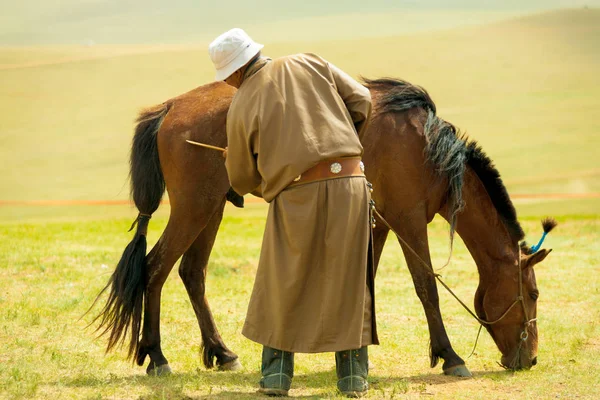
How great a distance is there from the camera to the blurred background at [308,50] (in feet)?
62.8

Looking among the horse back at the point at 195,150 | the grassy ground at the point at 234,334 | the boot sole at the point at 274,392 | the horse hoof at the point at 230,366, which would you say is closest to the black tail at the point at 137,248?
the horse back at the point at 195,150

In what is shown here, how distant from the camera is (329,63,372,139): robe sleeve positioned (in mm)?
4305

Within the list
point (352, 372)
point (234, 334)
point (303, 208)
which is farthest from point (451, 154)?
point (234, 334)

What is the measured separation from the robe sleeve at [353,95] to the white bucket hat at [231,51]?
0.48 m

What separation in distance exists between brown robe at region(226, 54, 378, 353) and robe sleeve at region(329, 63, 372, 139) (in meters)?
0.07

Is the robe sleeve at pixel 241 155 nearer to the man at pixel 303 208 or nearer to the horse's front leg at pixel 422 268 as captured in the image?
the man at pixel 303 208

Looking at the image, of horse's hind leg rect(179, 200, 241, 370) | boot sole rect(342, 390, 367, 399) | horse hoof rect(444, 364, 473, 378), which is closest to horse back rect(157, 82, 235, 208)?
horse's hind leg rect(179, 200, 241, 370)

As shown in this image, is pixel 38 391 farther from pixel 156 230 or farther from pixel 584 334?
pixel 156 230

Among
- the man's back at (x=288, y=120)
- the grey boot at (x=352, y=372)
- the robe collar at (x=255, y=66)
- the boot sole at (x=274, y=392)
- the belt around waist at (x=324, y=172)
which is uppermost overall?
the robe collar at (x=255, y=66)

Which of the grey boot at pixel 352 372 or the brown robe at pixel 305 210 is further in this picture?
the grey boot at pixel 352 372

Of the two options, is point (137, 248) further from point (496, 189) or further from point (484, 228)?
point (496, 189)

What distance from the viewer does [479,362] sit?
18.4 feet

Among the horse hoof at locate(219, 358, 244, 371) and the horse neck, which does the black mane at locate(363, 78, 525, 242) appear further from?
the horse hoof at locate(219, 358, 244, 371)

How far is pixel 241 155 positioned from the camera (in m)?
4.24
